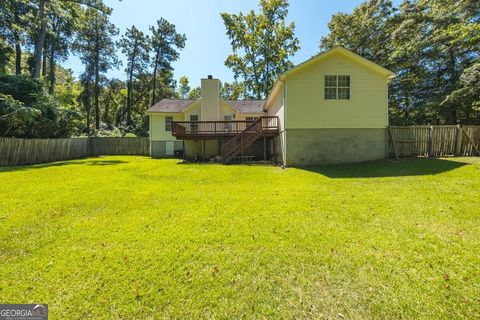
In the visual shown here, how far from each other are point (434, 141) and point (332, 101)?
5.96 m

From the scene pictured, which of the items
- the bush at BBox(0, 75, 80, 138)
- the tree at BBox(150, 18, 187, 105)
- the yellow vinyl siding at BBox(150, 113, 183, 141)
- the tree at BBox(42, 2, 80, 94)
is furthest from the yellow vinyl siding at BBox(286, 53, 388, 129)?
the tree at BBox(150, 18, 187, 105)

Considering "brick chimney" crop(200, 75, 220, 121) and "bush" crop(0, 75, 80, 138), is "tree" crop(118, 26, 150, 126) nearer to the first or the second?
"bush" crop(0, 75, 80, 138)

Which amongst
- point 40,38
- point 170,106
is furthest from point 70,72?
point 170,106

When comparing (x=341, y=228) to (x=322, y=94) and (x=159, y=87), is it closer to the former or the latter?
(x=322, y=94)

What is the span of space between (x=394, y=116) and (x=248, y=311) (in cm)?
2707

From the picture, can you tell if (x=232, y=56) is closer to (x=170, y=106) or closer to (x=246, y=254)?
(x=170, y=106)

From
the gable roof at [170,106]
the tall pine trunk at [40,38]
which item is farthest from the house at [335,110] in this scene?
the tall pine trunk at [40,38]

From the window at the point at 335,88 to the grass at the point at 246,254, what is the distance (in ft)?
23.7

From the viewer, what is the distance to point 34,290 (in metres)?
2.75

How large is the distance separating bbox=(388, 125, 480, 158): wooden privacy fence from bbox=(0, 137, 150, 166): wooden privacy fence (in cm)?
2232

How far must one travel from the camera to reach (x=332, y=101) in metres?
12.6

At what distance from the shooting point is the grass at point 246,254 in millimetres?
2535

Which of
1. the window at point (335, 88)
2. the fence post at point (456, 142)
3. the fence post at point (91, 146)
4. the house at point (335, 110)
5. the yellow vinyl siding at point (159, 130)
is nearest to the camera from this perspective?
the fence post at point (456, 142)

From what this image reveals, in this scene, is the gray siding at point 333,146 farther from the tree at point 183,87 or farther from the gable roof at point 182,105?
the tree at point 183,87
